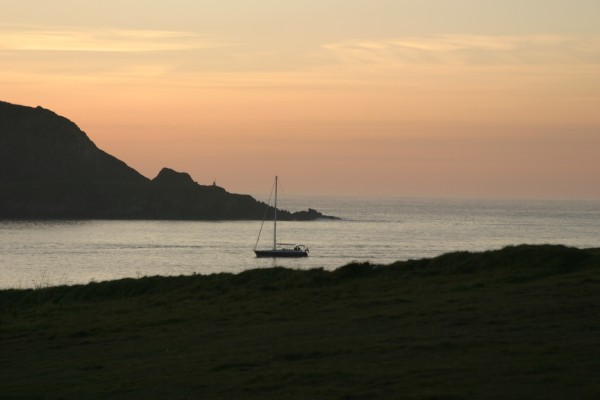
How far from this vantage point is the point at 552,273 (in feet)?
119

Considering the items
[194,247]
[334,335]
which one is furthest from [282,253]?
[334,335]

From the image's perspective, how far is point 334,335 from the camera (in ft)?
85.1

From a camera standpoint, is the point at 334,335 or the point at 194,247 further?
the point at 194,247

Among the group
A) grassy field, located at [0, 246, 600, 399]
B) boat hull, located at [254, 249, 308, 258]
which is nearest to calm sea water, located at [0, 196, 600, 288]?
boat hull, located at [254, 249, 308, 258]

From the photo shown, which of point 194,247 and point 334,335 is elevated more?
point 334,335

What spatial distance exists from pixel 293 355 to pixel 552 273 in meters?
16.4

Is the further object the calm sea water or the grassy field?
the calm sea water

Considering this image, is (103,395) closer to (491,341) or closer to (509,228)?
(491,341)

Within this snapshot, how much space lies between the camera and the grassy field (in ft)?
64.0

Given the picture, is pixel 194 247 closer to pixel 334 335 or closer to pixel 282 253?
pixel 282 253

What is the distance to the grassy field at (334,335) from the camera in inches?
768

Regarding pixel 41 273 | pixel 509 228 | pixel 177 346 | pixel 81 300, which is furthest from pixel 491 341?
pixel 509 228

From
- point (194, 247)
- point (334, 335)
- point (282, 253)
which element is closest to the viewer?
point (334, 335)

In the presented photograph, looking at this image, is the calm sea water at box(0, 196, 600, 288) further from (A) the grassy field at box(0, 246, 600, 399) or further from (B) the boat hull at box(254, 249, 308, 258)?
(A) the grassy field at box(0, 246, 600, 399)
